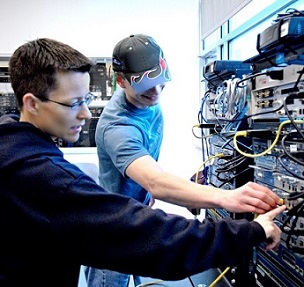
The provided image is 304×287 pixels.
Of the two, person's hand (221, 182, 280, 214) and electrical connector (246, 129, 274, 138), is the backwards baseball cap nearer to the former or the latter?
electrical connector (246, 129, 274, 138)

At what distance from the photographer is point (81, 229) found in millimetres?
768

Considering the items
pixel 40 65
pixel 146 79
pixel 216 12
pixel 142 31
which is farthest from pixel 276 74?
pixel 142 31

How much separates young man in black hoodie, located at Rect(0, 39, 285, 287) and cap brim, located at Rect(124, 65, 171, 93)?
51cm

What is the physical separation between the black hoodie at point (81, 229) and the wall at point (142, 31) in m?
2.60

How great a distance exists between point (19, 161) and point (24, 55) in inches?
11.2

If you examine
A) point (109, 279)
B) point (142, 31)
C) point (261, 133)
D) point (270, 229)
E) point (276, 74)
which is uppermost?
point (142, 31)

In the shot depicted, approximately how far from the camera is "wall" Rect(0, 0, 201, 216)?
3279mm

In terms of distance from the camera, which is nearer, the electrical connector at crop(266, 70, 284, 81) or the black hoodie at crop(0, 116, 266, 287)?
the black hoodie at crop(0, 116, 266, 287)

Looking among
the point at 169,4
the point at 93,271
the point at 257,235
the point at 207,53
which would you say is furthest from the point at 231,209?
the point at 169,4

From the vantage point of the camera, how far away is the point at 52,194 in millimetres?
764

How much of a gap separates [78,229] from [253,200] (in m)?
0.42

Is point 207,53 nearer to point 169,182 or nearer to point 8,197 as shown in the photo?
point 169,182

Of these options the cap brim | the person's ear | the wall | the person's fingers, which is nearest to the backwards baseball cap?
the cap brim

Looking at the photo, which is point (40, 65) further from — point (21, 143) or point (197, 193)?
point (197, 193)
